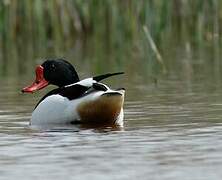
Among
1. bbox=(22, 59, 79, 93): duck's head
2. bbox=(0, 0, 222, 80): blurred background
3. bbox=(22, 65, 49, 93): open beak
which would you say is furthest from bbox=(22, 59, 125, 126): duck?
bbox=(0, 0, 222, 80): blurred background

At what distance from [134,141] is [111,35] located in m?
10.4

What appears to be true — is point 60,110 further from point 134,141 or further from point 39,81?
point 134,141

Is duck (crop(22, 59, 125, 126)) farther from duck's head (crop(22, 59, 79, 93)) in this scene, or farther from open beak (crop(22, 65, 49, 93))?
open beak (crop(22, 65, 49, 93))

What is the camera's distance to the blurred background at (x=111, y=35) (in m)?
15.0

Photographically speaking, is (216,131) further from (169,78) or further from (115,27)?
(115,27)

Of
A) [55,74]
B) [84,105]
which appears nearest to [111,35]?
[55,74]

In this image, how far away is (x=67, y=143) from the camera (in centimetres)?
765

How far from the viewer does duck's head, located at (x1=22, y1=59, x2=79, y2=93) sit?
383 inches

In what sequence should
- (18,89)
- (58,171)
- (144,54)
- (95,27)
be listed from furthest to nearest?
(95,27)
(144,54)
(18,89)
(58,171)

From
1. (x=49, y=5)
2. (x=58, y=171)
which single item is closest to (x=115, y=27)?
(x=49, y=5)

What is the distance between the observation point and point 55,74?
32.0 ft

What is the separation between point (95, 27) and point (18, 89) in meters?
5.94

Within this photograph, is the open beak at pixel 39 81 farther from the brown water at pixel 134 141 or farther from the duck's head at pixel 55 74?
the brown water at pixel 134 141

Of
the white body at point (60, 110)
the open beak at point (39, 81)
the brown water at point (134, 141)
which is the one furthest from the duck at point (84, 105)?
the open beak at point (39, 81)
